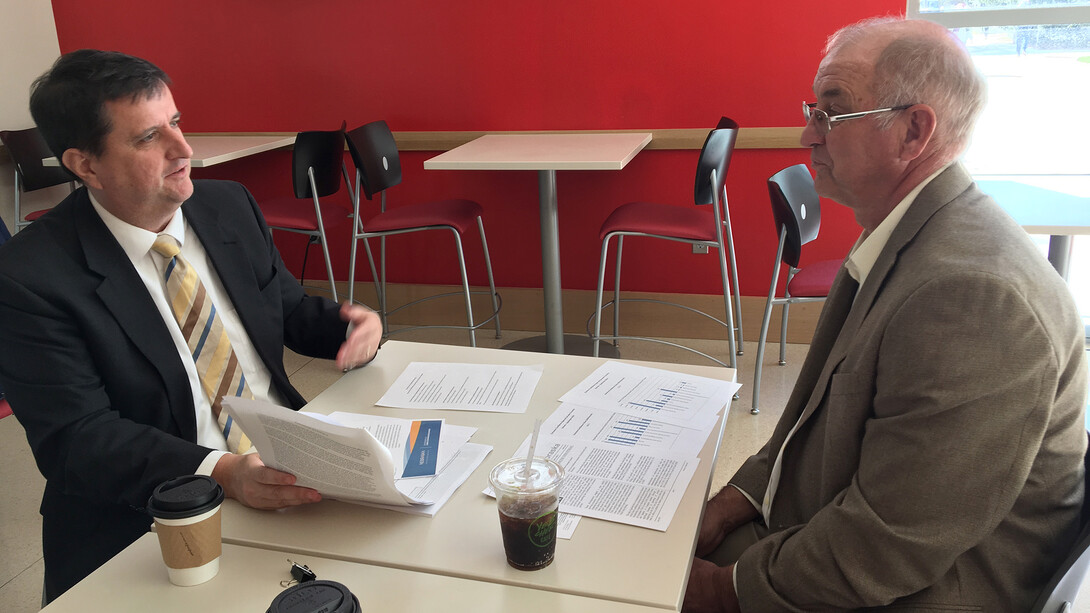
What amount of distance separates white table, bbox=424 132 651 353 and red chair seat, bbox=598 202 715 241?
0.24m

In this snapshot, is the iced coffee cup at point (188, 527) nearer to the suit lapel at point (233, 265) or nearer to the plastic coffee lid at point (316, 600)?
the plastic coffee lid at point (316, 600)

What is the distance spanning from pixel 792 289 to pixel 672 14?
1450 millimetres

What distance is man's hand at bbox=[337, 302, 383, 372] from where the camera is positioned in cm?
168

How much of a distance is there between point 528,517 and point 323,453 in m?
0.30

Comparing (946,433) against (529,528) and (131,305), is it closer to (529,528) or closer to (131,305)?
(529,528)

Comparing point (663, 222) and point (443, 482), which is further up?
point (443, 482)

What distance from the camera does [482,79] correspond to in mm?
4082

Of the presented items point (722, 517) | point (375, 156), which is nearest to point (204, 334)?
point (722, 517)

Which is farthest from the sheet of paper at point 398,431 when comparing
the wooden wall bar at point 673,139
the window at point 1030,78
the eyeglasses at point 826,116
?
the window at point 1030,78

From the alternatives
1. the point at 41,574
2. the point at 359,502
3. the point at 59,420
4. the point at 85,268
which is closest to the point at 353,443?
the point at 359,502

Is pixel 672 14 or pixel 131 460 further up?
pixel 672 14

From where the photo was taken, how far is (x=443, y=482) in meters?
1.30

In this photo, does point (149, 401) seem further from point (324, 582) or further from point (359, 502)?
point (324, 582)

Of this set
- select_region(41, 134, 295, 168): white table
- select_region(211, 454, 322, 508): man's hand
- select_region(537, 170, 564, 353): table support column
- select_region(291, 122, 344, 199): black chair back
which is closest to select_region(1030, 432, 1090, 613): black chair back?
select_region(211, 454, 322, 508): man's hand
